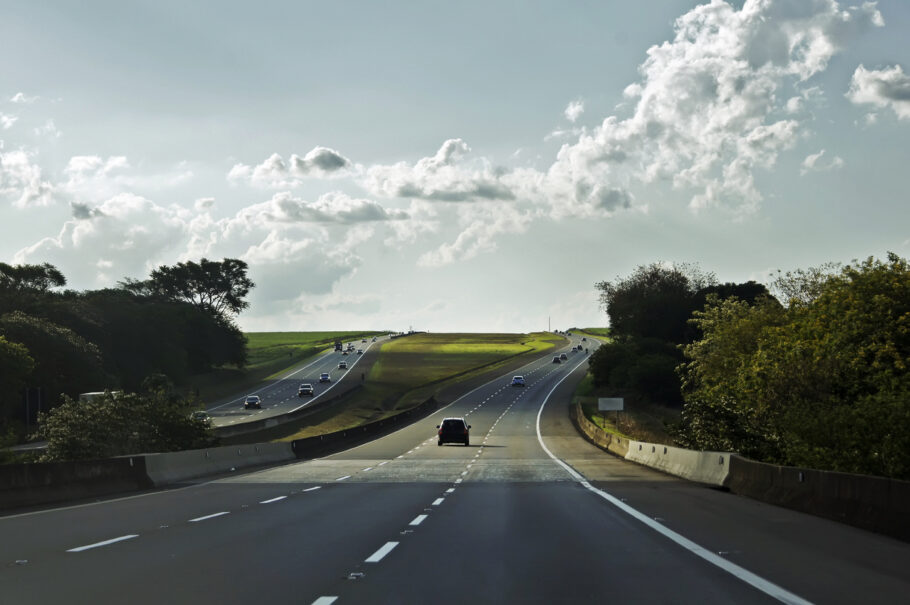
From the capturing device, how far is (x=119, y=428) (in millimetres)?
39594

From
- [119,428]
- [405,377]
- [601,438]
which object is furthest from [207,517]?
[405,377]

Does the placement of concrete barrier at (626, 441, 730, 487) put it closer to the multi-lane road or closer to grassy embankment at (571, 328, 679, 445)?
the multi-lane road

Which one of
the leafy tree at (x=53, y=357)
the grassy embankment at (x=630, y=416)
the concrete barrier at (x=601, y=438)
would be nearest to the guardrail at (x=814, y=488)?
the concrete barrier at (x=601, y=438)

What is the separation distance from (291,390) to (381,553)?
360 feet

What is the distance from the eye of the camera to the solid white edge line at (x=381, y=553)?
1144 cm

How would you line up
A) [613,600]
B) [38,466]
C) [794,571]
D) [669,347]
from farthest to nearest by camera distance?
[669,347]
[38,466]
[794,571]
[613,600]

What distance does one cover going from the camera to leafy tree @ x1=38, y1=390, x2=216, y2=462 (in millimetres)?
37938

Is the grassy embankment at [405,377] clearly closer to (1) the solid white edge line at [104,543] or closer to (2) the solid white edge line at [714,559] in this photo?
(2) the solid white edge line at [714,559]

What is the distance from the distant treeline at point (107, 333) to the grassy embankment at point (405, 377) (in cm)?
1679

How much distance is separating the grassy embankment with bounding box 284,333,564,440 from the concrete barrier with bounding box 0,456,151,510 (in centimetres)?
4819

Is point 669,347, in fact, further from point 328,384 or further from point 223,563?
point 223,563

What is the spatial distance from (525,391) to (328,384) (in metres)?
24.2

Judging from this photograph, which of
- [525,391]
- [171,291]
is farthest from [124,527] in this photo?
[171,291]

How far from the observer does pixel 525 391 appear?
11612cm
